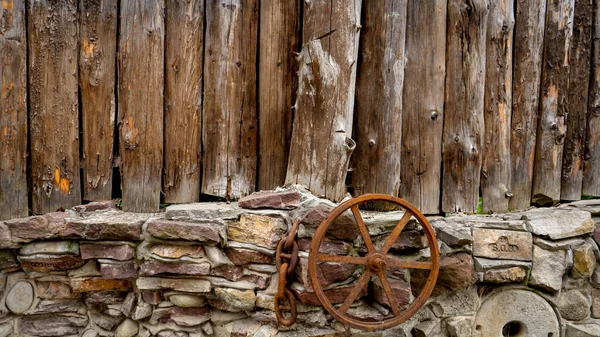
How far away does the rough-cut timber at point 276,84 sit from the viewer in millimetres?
2494

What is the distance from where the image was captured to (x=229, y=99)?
2.48 meters

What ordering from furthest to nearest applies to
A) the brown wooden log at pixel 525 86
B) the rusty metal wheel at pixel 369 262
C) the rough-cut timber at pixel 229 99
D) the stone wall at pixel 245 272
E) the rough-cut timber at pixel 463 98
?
1. the brown wooden log at pixel 525 86
2. the rough-cut timber at pixel 463 98
3. the rough-cut timber at pixel 229 99
4. the stone wall at pixel 245 272
5. the rusty metal wheel at pixel 369 262

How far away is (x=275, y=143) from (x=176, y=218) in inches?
25.9

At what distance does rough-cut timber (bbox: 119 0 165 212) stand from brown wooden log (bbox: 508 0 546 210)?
6.57 feet

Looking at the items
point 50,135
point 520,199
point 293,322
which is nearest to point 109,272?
point 50,135

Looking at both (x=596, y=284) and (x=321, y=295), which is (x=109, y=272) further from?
(x=596, y=284)

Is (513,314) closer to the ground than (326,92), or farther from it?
closer to the ground

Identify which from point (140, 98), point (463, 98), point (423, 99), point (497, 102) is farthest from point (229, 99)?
point (497, 102)

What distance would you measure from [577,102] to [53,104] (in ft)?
9.73

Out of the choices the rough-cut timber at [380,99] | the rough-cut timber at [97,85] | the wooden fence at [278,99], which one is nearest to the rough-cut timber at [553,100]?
A: the wooden fence at [278,99]

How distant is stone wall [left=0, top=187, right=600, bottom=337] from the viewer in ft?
7.36

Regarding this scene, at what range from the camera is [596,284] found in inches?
104

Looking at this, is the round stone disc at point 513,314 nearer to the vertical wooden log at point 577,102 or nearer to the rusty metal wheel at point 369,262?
the rusty metal wheel at point 369,262

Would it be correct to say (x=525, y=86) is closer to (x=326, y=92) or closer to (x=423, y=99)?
(x=423, y=99)
